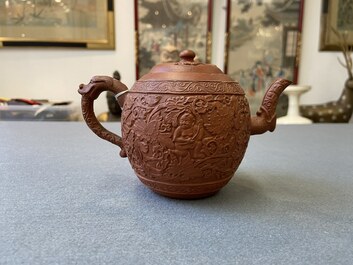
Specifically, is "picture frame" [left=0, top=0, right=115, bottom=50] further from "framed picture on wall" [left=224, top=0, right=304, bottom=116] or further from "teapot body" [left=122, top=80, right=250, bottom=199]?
"teapot body" [left=122, top=80, right=250, bottom=199]

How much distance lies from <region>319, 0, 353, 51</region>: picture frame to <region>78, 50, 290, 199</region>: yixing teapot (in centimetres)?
200

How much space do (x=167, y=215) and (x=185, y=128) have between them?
0.13 metres

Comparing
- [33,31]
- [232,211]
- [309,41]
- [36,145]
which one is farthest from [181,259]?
[309,41]

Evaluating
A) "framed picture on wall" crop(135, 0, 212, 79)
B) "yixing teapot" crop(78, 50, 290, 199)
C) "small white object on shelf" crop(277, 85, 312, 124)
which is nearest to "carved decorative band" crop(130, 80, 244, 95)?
"yixing teapot" crop(78, 50, 290, 199)

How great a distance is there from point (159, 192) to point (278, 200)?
0.65 ft

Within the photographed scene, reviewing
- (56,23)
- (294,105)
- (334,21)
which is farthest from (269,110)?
(334,21)

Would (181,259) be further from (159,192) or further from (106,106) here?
(106,106)

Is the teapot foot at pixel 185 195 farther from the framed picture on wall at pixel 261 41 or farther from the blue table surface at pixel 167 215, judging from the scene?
the framed picture on wall at pixel 261 41

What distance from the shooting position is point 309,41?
7.04 feet

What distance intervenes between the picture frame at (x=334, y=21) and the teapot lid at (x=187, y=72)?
6.60 ft

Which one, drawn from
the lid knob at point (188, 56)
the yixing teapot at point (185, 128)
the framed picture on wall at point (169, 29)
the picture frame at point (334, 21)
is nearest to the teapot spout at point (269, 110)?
the yixing teapot at point (185, 128)

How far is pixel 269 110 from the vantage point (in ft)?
1.67

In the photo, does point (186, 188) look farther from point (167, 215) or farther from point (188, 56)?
point (188, 56)

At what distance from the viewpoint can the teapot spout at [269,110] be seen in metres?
0.50
